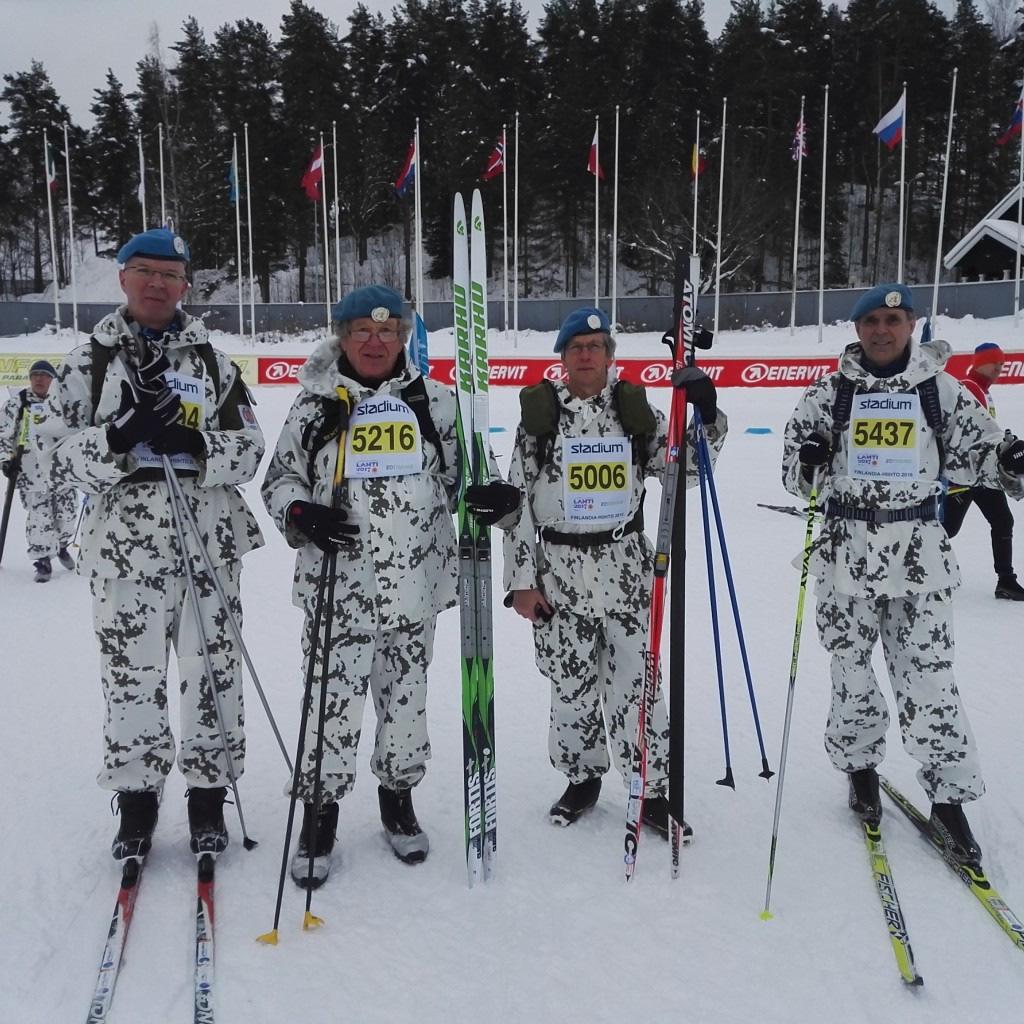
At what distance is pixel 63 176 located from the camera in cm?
4297

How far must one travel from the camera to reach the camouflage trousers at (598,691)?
3.27 m

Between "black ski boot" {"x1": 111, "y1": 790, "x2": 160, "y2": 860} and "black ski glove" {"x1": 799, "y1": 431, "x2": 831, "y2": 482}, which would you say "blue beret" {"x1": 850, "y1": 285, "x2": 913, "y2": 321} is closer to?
"black ski glove" {"x1": 799, "y1": 431, "x2": 831, "y2": 482}

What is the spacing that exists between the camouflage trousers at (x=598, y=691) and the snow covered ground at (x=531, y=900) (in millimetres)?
297

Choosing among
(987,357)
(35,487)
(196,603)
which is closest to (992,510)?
(987,357)

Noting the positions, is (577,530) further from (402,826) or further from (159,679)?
(159,679)

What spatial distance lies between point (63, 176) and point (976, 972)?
5068 cm

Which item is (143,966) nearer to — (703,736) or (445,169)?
(703,736)

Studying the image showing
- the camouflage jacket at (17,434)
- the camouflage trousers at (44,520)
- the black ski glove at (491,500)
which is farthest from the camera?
the camouflage jacket at (17,434)

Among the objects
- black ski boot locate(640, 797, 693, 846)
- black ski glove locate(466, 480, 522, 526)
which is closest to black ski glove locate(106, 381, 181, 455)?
black ski glove locate(466, 480, 522, 526)

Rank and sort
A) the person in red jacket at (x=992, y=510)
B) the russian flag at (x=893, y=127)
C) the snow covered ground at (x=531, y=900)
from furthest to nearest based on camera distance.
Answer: the russian flag at (x=893, y=127) → the person in red jacket at (x=992, y=510) → the snow covered ground at (x=531, y=900)

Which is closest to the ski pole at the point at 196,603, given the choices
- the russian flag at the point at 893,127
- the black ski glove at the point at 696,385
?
the black ski glove at the point at 696,385

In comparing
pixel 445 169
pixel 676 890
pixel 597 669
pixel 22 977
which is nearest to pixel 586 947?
pixel 676 890

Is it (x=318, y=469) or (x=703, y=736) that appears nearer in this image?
(x=318, y=469)

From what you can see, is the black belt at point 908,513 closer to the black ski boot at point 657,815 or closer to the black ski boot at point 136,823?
the black ski boot at point 657,815
